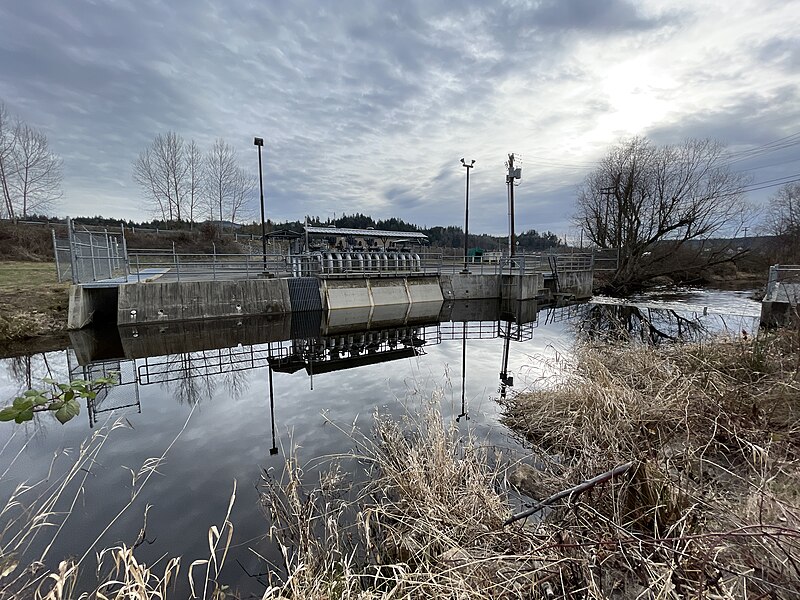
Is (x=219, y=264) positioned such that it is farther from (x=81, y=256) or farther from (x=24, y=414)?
(x=24, y=414)

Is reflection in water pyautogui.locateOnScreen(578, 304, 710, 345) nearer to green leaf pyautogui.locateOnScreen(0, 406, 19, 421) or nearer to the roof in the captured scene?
the roof

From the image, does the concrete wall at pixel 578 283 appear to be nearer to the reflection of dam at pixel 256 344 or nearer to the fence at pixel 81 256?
the reflection of dam at pixel 256 344

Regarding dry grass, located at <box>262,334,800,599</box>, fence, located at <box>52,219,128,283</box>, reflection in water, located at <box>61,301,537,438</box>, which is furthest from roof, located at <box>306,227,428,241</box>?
dry grass, located at <box>262,334,800,599</box>

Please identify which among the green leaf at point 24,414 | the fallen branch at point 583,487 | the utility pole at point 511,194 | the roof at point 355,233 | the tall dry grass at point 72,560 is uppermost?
the utility pole at point 511,194

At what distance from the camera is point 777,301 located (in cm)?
1211

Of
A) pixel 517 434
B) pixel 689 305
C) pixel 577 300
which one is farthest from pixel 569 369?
pixel 577 300

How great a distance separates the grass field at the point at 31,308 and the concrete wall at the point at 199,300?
1.73 meters

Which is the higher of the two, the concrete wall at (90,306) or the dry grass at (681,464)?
the concrete wall at (90,306)

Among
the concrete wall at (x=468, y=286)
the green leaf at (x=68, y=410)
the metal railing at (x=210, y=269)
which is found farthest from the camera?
the concrete wall at (x=468, y=286)

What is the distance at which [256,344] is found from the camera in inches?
452

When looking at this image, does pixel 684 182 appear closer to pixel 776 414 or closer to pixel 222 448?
pixel 776 414

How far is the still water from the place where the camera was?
387 centimetres

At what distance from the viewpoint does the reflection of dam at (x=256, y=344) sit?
845 centimetres

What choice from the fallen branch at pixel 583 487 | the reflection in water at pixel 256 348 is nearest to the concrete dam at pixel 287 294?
the reflection in water at pixel 256 348
